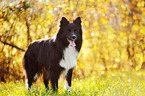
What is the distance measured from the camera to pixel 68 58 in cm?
472

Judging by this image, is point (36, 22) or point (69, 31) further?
point (36, 22)

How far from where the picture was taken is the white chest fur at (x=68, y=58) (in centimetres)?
468

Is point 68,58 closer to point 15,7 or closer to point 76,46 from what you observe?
point 76,46

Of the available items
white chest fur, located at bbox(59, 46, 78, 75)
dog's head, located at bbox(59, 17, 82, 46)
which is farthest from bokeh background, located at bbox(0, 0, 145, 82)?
white chest fur, located at bbox(59, 46, 78, 75)

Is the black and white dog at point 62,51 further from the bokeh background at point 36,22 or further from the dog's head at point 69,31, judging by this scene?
the bokeh background at point 36,22

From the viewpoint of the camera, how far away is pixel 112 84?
5.26 metres

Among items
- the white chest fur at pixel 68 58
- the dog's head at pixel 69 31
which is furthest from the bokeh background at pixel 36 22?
the white chest fur at pixel 68 58

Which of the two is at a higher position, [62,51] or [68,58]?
[62,51]

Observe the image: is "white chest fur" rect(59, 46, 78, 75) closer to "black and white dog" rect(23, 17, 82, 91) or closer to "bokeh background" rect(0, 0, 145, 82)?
"black and white dog" rect(23, 17, 82, 91)

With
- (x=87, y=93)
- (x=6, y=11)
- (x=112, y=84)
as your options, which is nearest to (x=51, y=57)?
(x=87, y=93)

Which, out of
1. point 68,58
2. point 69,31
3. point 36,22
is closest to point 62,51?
point 68,58

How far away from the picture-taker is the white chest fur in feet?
15.3

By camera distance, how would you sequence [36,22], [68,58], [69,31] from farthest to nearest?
1. [36,22]
2. [68,58]
3. [69,31]

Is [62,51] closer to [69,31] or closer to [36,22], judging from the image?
[69,31]
